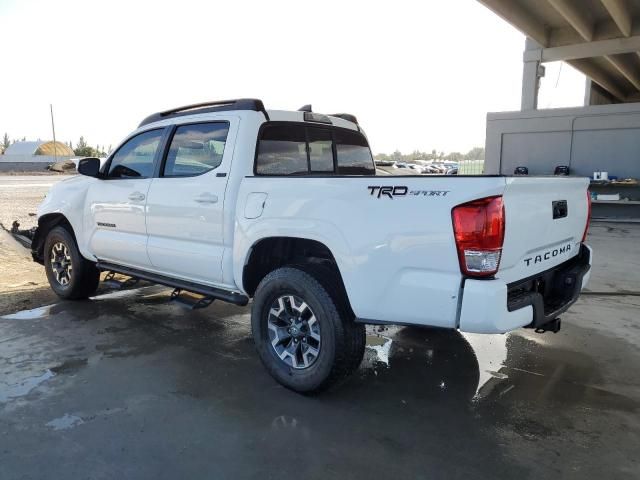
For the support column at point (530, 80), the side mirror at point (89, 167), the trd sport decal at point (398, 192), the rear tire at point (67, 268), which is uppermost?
the support column at point (530, 80)

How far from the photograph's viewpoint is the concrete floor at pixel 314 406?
8.90ft

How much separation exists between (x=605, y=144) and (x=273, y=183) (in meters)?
13.7

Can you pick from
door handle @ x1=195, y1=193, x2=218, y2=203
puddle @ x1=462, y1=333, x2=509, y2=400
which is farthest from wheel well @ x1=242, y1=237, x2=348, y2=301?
puddle @ x1=462, y1=333, x2=509, y2=400

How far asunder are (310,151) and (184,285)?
1.65 m

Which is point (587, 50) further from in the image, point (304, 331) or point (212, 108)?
point (304, 331)

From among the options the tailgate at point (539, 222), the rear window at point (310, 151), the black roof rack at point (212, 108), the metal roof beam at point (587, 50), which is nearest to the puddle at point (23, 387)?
the rear window at point (310, 151)

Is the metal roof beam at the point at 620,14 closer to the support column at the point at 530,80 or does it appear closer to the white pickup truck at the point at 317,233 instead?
the support column at the point at 530,80

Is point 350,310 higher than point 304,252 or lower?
lower

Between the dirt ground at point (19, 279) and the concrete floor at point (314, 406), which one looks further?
the dirt ground at point (19, 279)

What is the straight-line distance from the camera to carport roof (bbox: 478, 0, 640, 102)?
1380 cm

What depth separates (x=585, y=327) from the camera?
4957mm

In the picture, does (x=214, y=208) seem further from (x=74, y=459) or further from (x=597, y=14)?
(x=597, y=14)

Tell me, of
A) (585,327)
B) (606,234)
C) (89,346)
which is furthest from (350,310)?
(606,234)

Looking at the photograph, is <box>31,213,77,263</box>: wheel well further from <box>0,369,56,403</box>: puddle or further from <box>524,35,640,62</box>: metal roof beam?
<box>524,35,640,62</box>: metal roof beam
